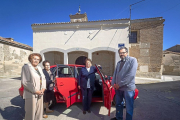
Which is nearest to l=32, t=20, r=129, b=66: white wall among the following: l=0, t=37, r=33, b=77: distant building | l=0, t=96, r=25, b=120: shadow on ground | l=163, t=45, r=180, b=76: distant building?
l=0, t=96, r=25, b=120: shadow on ground

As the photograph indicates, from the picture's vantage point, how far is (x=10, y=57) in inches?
437

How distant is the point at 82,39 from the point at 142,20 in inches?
285

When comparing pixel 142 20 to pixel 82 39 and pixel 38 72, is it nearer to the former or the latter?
pixel 82 39

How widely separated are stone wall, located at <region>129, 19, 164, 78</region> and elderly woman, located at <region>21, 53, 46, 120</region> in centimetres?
985

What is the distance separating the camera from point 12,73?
11336 millimetres

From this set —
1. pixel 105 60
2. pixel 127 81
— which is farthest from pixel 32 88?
pixel 105 60

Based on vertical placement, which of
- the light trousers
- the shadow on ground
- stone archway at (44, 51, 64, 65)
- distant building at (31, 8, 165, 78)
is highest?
distant building at (31, 8, 165, 78)

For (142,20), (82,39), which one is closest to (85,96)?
(82,39)

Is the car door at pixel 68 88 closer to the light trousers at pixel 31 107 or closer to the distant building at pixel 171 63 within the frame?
the light trousers at pixel 31 107

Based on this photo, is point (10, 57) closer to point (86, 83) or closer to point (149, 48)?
point (86, 83)

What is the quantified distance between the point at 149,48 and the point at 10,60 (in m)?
Answer: 16.5

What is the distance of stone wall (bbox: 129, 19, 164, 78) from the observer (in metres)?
9.16

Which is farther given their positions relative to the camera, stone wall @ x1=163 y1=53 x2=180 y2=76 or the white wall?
stone wall @ x1=163 y1=53 x2=180 y2=76

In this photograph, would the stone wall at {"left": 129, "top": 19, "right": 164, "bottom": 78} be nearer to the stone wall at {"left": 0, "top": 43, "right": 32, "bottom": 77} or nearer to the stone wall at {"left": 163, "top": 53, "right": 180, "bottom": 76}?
the stone wall at {"left": 163, "top": 53, "right": 180, "bottom": 76}
